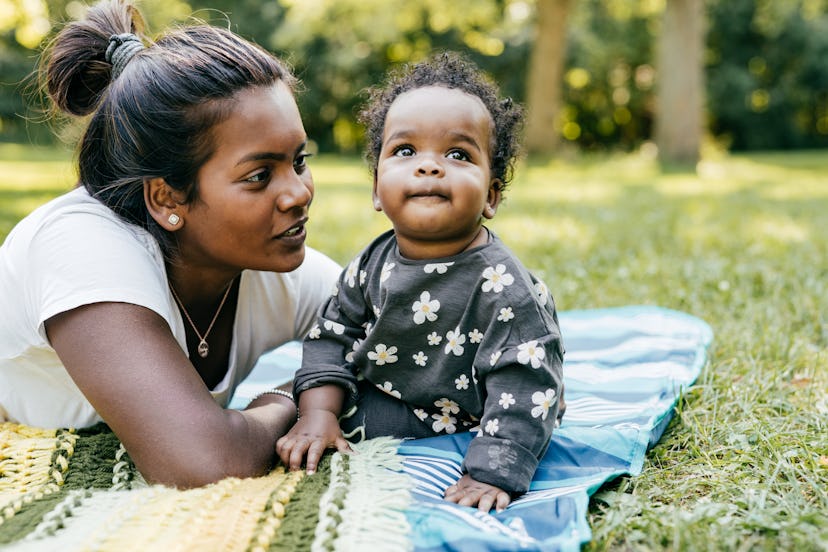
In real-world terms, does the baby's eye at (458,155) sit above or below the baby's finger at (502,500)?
above

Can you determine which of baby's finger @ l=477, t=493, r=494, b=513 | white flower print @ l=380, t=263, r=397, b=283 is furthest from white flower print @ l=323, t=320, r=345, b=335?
baby's finger @ l=477, t=493, r=494, b=513

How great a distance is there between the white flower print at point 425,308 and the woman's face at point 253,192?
394 millimetres

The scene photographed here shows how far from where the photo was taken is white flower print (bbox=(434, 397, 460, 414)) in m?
2.42

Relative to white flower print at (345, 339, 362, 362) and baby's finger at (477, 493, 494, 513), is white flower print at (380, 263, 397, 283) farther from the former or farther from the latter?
baby's finger at (477, 493, 494, 513)

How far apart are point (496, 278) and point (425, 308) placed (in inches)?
9.1

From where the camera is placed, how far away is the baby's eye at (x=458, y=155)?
230 centimetres

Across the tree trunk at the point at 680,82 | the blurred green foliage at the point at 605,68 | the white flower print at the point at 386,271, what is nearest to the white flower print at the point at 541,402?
the white flower print at the point at 386,271

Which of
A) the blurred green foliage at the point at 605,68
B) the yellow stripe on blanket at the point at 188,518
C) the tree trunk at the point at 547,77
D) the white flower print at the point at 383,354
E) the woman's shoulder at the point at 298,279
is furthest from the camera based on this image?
the blurred green foliage at the point at 605,68

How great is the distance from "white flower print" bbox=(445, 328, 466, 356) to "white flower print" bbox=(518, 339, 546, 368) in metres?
0.20

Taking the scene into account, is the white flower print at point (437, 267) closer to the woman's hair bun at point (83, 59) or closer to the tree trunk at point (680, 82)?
the woman's hair bun at point (83, 59)

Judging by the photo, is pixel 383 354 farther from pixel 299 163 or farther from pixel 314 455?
pixel 299 163

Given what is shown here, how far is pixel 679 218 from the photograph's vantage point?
23.2 feet

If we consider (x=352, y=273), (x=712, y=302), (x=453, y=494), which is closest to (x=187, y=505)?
(x=453, y=494)

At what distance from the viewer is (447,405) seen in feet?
8.02
